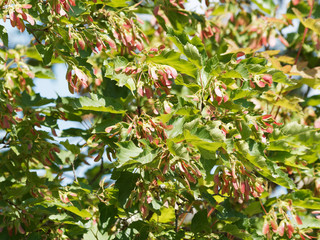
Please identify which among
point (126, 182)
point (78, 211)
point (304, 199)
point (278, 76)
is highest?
point (278, 76)

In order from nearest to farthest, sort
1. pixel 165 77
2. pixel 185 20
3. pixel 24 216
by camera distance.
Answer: pixel 165 77 → pixel 24 216 → pixel 185 20

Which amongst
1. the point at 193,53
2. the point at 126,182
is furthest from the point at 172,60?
the point at 126,182

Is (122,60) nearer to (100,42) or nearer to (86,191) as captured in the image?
(100,42)

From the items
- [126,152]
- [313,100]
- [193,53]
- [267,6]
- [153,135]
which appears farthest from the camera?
[267,6]

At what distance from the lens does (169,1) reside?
2.33m

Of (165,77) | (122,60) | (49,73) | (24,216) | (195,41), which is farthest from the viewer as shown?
(49,73)

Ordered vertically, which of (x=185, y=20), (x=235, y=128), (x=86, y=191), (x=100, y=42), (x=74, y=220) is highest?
(x=100, y=42)

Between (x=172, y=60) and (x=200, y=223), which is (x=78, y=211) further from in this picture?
(x=172, y=60)

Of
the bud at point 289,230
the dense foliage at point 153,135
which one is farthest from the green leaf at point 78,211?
the bud at point 289,230

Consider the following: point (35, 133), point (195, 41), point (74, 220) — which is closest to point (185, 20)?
point (195, 41)

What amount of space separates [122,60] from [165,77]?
22 cm

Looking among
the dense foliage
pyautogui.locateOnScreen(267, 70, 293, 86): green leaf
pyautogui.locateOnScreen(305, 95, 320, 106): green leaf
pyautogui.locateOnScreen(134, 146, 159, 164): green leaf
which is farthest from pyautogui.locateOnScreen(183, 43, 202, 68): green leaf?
pyautogui.locateOnScreen(305, 95, 320, 106): green leaf

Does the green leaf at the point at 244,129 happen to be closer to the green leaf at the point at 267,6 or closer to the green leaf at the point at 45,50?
the green leaf at the point at 45,50

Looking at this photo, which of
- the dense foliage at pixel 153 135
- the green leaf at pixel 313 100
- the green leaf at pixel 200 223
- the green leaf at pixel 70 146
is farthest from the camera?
the green leaf at pixel 313 100
